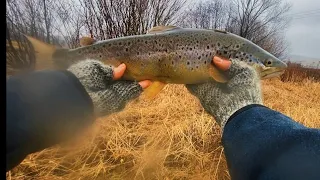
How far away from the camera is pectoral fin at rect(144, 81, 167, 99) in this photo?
190 cm

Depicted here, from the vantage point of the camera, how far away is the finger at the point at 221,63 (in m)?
1.85

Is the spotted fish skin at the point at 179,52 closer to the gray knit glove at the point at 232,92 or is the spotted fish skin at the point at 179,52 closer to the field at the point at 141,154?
the gray knit glove at the point at 232,92

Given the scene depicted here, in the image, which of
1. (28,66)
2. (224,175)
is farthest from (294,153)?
(224,175)

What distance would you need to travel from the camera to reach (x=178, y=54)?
2.01 meters

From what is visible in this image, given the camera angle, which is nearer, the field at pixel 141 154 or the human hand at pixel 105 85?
the human hand at pixel 105 85

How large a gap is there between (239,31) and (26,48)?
23304mm

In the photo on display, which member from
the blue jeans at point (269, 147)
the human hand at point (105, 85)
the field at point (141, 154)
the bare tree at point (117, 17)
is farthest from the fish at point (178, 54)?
the bare tree at point (117, 17)

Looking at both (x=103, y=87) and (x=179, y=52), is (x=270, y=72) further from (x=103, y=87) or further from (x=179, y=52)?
(x=103, y=87)

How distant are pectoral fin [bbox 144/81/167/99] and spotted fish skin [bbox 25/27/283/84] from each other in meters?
0.03

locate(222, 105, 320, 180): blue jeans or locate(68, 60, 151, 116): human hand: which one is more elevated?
locate(68, 60, 151, 116): human hand

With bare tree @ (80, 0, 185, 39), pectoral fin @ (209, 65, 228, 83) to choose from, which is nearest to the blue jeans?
pectoral fin @ (209, 65, 228, 83)

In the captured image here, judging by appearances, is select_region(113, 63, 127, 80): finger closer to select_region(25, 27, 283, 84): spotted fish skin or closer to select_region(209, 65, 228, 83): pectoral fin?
select_region(25, 27, 283, 84): spotted fish skin

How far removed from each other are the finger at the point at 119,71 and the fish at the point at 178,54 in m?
0.04

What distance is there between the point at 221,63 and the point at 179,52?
281 mm
